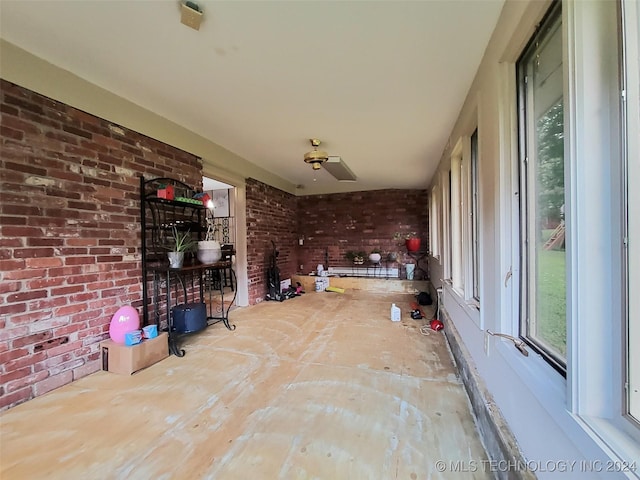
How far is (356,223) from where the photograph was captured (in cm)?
708

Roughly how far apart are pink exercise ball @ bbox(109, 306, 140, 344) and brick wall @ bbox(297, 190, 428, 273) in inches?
193

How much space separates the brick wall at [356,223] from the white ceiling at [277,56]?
3.63 metres

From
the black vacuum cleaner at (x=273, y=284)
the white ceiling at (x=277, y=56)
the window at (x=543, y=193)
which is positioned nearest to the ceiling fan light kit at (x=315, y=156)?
the white ceiling at (x=277, y=56)

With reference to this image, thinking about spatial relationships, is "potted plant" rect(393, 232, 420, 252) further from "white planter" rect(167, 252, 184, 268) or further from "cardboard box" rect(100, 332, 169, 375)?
"cardboard box" rect(100, 332, 169, 375)

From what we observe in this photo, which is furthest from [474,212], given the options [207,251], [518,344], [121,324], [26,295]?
[26,295]

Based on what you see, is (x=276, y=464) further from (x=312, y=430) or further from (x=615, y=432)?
(x=615, y=432)

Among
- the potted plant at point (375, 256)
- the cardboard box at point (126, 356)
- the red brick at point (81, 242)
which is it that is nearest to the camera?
the red brick at point (81, 242)

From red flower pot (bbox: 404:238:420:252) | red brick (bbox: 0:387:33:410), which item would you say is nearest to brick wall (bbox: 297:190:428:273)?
red flower pot (bbox: 404:238:420:252)

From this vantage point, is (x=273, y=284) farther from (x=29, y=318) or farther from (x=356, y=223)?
(x=29, y=318)

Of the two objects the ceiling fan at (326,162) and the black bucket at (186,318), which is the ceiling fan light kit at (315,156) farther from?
the black bucket at (186,318)

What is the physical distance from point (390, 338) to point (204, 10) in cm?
343

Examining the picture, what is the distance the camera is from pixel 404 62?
6.68 feet

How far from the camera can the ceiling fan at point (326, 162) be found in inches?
138

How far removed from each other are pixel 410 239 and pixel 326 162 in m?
3.30
